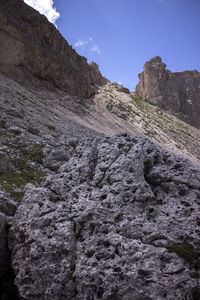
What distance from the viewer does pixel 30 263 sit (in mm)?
5574

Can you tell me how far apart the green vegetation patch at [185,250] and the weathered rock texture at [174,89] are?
11633cm

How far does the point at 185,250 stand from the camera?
5285 mm

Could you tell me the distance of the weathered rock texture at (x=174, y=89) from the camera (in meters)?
117

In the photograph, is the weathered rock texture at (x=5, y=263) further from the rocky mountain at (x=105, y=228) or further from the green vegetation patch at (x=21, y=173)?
the green vegetation patch at (x=21, y=173)

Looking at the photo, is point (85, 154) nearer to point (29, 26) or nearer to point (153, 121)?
point (29, 26)

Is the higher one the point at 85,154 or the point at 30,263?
the point at 85,154

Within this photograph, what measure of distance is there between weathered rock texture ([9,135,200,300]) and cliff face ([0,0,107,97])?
137ft

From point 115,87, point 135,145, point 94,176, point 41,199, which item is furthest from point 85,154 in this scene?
point 115,87

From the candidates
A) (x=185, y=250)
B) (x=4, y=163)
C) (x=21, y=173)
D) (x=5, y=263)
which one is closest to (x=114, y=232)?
(x=185, y=250)

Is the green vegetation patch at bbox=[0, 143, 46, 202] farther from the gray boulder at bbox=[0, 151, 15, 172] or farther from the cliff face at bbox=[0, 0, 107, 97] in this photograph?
the cliff face at bbox=[0, 0, 107, 97]

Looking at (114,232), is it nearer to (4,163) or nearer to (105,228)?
(105,228)

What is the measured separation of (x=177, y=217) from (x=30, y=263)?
169 inches

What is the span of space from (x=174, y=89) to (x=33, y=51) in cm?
9262

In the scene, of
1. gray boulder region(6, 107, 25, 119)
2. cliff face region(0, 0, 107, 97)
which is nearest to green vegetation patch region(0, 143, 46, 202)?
gray boulder region(6, 107, 25, 119)
